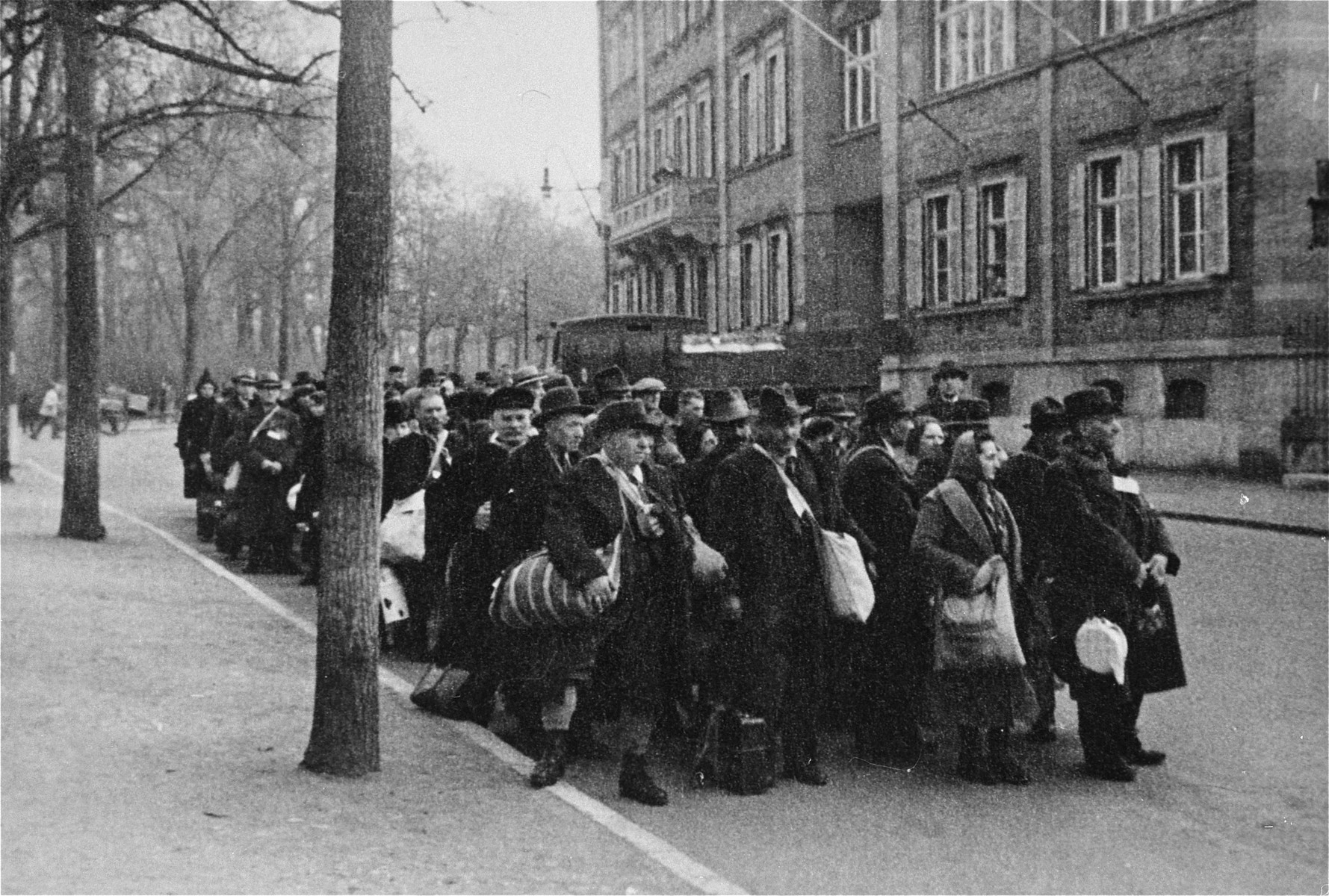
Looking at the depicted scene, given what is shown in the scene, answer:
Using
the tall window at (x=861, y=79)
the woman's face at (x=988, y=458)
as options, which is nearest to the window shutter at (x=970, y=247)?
the tall window at (x=861, y=79)

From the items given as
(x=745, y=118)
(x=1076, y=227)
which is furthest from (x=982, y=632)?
(x=745, y=118)

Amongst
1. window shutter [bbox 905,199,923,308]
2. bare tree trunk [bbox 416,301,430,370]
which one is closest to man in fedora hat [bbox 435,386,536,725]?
window shutter [bbox 905,199,923,308]

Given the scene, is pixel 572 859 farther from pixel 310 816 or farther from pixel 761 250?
pixel 761 250

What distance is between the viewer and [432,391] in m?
10.2

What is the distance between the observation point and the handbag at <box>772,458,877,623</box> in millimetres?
6801

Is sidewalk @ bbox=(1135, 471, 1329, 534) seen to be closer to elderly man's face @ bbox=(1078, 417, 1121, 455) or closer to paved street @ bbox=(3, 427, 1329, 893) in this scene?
paved street @ bbox=(3, 427, 1329, 893)

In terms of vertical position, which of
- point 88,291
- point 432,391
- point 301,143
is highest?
point 301,143

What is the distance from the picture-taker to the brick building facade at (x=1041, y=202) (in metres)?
20.9

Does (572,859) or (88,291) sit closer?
(572,859)

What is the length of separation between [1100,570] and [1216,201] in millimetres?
16392

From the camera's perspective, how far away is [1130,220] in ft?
77.2

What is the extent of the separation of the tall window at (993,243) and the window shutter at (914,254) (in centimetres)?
207

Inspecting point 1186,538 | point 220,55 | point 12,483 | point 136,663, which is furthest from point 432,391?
point 12,483

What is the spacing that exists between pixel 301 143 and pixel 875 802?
13379 millimetres
